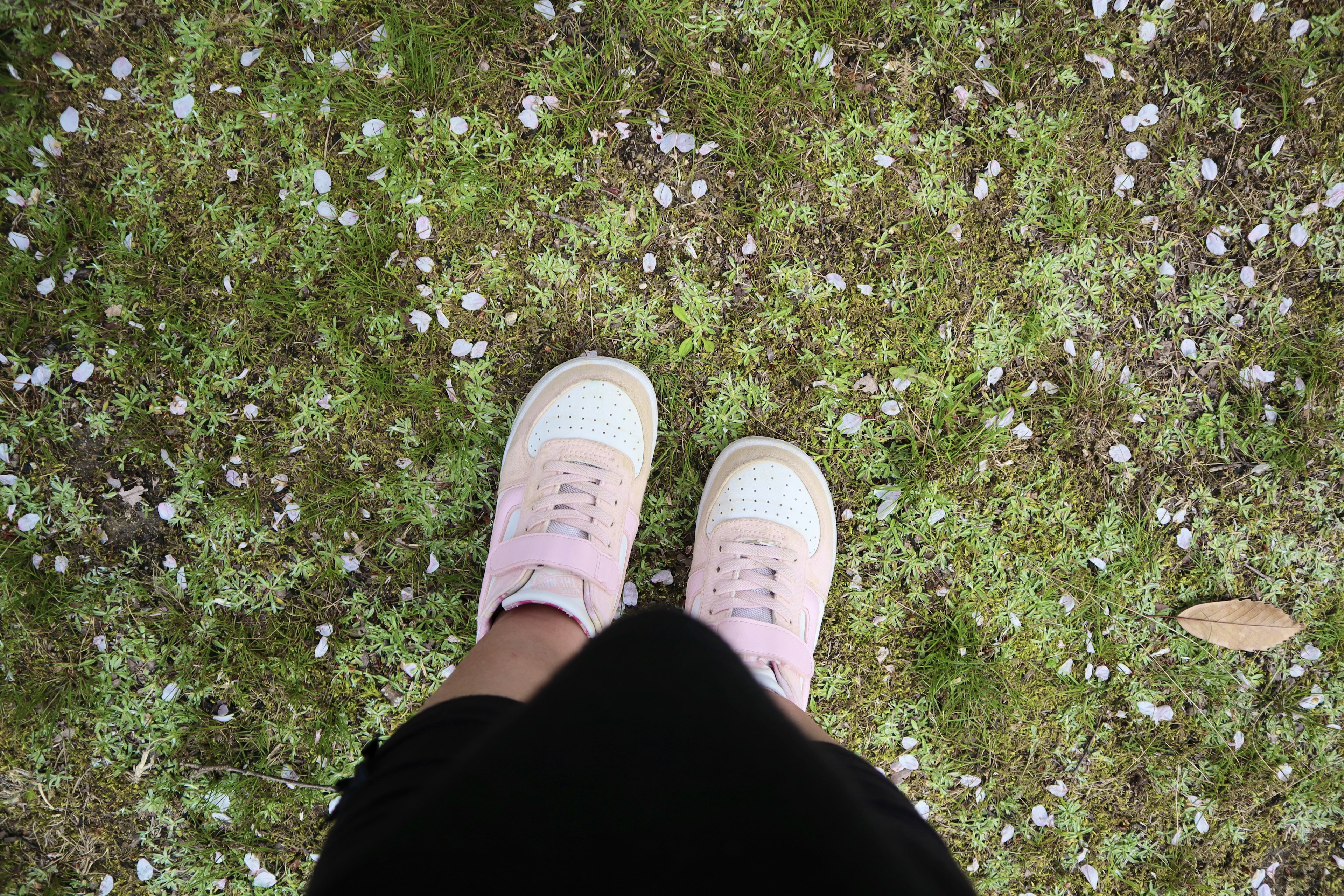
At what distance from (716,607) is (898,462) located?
2.66 ft

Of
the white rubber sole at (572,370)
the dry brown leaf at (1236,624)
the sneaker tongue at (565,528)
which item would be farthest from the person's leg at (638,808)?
the dry brown leaf at (1236,624)

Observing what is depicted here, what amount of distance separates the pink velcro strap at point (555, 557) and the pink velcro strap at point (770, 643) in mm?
436

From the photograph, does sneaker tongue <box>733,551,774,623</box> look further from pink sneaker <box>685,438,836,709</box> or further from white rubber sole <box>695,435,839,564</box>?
white rubber sole <box>695,435,839,564</box>

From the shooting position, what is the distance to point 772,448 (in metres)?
2.32

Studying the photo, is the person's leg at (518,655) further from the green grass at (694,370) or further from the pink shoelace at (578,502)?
the green grass at (694,370)

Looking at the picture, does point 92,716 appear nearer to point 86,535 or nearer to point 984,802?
point 86,535

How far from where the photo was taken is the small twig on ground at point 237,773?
2365mm

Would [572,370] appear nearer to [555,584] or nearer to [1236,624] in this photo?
[555,584]

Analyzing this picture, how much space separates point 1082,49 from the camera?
232 centimetres

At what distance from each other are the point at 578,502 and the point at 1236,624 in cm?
238

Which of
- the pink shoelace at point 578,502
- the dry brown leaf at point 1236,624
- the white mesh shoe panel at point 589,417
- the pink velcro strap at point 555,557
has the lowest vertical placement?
the dry brown leaf at point 1236,624

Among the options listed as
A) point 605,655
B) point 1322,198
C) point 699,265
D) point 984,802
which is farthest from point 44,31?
point 1322,198

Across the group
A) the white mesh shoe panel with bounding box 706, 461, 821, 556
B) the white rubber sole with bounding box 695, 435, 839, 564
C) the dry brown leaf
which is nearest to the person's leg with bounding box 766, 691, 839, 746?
the white rubber sole with bounding box 695, 435, 839, 564

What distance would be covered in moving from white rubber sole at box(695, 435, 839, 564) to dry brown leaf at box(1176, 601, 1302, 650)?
4.27ft
